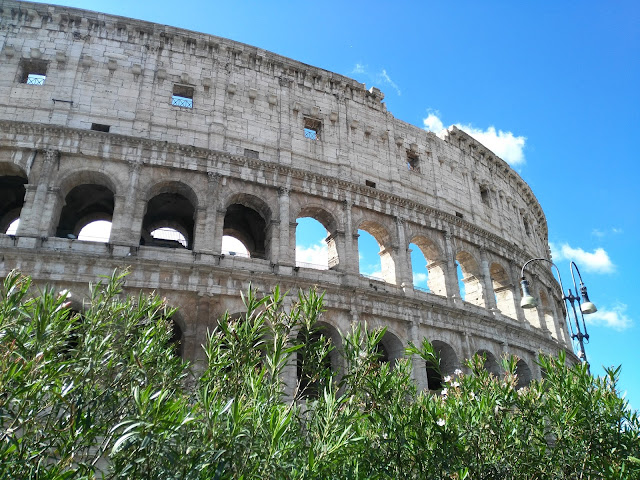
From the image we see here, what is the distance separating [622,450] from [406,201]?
13.4m

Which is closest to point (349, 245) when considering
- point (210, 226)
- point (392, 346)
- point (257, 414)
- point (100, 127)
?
point (392, 346)

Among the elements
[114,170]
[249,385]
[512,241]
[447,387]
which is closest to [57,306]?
[249,385]

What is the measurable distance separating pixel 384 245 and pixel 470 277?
505 centimetres

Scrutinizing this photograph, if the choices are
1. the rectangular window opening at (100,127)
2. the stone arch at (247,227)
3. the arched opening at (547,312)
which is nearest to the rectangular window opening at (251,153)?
the stone arch at (247,227)

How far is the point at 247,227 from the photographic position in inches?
803

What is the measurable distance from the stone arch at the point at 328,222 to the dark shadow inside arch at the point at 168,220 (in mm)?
4410

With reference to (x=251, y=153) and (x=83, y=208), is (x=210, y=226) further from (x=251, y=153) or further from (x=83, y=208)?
(x=83, y=208)

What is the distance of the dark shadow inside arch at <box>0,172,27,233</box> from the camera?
57.7 ft

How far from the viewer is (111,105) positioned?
17.1 metres

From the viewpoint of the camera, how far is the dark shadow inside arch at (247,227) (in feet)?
64.5

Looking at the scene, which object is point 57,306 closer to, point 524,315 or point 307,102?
point 307,102

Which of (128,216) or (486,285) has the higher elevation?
(486,285)

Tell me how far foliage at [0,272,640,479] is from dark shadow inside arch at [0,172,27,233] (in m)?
12.9

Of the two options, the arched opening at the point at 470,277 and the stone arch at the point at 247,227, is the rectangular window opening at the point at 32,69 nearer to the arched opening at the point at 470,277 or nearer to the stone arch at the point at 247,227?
the stone arch at the point at 247,227
